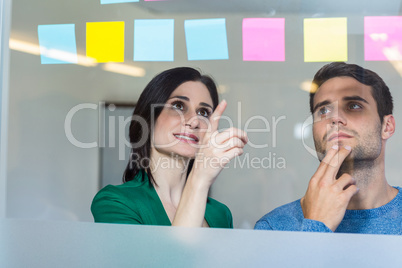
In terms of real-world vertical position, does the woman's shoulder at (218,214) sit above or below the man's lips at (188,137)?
below

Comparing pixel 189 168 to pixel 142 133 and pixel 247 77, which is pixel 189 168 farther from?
pixel 247 77

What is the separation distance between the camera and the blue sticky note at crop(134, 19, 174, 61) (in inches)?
78.7

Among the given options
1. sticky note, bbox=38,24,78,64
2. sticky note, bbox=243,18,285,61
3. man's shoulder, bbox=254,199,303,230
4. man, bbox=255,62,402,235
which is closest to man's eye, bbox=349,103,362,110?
man, bbox=255,62,402,235

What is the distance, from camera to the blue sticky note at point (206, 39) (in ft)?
6.35

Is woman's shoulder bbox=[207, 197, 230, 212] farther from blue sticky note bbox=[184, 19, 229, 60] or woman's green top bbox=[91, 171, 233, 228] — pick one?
blue sticky note bbox=[184, 19, 229, 60]

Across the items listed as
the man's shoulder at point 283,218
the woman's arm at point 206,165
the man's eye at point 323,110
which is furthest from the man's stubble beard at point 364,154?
the woman's arm at point 206,165

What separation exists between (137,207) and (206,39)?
830 millimetres

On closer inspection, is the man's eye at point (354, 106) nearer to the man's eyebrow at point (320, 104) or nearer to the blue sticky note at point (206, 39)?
the man's eyebrow at point (320, 104)

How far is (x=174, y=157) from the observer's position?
197cm

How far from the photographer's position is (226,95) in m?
1.92

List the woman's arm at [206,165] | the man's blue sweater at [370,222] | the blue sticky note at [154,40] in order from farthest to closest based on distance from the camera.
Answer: the blue sticky note at [154,40] → the woman's arm at [206,165] → the man's blue sweater at [370,222]

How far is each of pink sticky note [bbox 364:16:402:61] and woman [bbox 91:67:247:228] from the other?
0.65 meters

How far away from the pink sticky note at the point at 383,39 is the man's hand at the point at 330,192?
0.41 meters

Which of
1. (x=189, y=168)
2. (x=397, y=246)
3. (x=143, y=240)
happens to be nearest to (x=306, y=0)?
(x=189, y=168)
